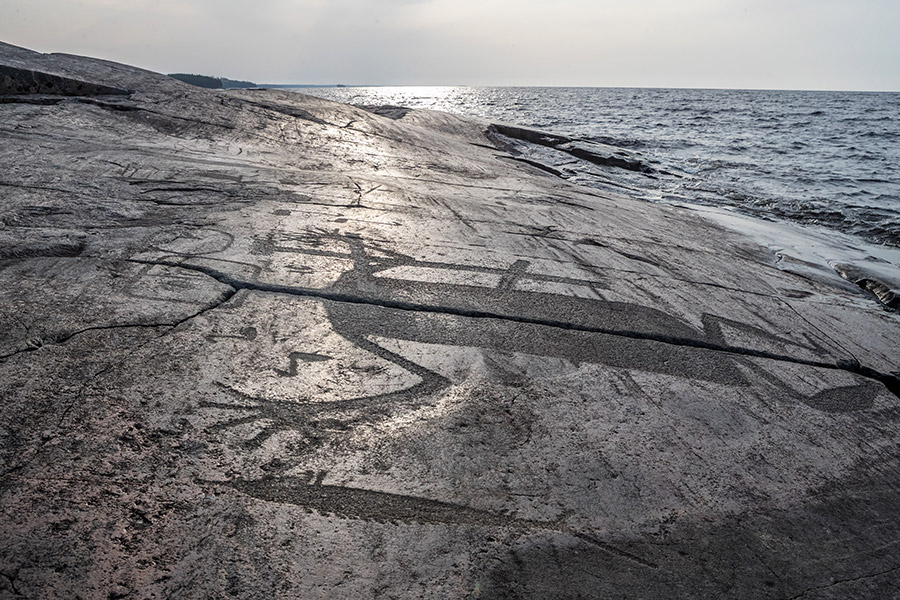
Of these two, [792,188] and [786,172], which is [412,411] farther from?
[786,172]

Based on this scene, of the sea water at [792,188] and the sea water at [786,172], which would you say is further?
the sea water at [786,172]

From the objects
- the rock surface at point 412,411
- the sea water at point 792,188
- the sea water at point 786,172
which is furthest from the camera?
the sea water at point 786,172

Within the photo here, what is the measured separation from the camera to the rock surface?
132cm

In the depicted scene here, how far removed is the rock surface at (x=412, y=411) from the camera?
1.32 meters

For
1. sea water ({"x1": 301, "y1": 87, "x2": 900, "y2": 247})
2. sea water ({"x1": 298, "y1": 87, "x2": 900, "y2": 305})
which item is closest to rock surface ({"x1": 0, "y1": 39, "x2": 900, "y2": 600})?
sea water ({"x1": 298, "y1": 87, "x2": 900, "y2": 305})

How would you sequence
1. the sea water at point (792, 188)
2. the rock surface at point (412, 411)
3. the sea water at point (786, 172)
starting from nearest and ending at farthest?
the rock surface at point (412, 411) < the sea water at point (792, 188) < the sea water at point (786, 172)

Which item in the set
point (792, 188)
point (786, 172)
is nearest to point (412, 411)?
point (792, 188)

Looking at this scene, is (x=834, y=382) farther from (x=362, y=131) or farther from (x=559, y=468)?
(x=362, y=131)

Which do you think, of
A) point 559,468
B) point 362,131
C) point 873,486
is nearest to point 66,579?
point 559,468

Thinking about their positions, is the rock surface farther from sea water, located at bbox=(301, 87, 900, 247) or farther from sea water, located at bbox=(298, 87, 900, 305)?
sea water, located at bbox=(301, 87, 900, 247)

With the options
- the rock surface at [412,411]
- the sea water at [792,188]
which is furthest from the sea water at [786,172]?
the rock surface at [412,411]

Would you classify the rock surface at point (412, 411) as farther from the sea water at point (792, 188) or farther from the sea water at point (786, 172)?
the sea water at point (786, 172)

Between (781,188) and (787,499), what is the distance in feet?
29.4

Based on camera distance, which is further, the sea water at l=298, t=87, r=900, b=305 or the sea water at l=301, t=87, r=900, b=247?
the sea water at l=301, t=87, r=900, b=247
